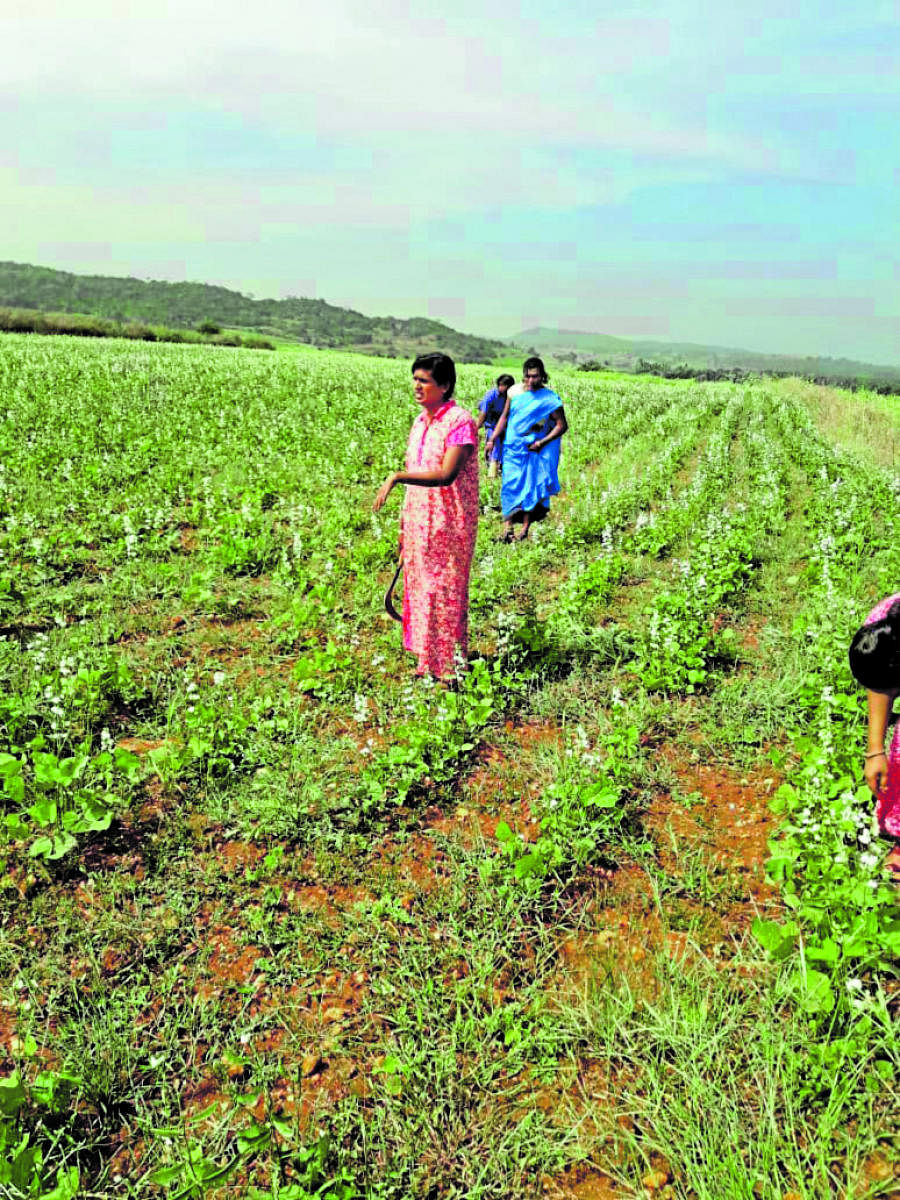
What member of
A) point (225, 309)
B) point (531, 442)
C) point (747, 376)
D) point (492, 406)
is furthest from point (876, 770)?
point (225, 309)

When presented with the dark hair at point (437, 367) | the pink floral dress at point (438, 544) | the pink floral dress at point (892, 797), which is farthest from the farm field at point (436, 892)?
the dark hair at point (437, 367)

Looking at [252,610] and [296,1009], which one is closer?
[296,1009]

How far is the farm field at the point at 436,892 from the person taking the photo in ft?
7.25

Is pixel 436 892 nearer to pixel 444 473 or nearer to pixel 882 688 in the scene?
pixel 882 688

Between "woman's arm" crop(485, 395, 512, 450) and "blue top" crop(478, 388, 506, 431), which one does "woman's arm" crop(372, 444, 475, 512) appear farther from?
"blue top" crop(478, 388, 506, 431)

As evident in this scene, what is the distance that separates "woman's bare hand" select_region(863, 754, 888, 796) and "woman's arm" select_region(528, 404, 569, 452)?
572cm

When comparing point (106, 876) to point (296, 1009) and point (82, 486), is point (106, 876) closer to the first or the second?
point (296, 1009)

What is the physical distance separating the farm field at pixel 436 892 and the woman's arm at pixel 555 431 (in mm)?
1749

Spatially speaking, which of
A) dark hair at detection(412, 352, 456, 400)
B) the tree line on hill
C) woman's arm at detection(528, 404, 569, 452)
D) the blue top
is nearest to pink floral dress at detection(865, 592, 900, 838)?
dark hair at detection(412, 352, 456, 400)

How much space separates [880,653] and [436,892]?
7.04 ft

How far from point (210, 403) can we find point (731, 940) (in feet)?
57.1

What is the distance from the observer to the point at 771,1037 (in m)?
2.43

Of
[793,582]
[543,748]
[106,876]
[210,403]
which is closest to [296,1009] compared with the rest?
[106,876]

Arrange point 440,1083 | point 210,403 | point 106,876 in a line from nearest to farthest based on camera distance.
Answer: point 440,1083
point 106,876
point 210,403
